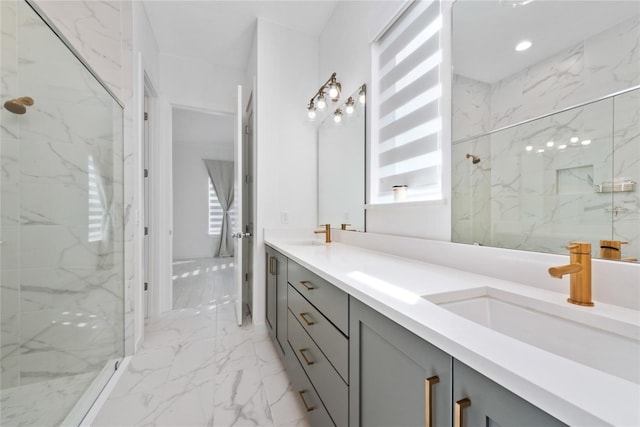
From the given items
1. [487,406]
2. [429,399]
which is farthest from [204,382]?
[487,406]

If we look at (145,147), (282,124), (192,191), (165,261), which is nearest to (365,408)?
(282,124)

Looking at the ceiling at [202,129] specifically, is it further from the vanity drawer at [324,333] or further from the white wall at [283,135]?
the vanity drawer at [324,333]

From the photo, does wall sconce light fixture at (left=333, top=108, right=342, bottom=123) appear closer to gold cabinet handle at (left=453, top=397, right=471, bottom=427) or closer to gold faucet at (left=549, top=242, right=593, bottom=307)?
gold faucet at (left=549, top=242, right=593, bottom=307)

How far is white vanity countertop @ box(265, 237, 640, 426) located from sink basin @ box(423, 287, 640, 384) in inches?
0.9

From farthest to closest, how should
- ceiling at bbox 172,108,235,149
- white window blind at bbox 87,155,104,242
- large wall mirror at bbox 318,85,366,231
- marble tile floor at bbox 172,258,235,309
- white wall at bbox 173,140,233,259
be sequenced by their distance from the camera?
white wall at bbox 173,140,233,259, ceiling at bbox 172,108,235,149, marble tile floor at bbox 172,258,235,309, large wall mirror at bbox 318,85,366,231, white window blind at bbox 87,155,104,242

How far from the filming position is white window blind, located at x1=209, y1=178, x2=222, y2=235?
20.4ft

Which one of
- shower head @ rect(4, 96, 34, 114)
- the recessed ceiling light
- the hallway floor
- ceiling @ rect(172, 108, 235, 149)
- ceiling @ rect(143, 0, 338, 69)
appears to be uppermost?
ceiling @ rect(143, 0, 338, 69)

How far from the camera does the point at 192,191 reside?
604 cm

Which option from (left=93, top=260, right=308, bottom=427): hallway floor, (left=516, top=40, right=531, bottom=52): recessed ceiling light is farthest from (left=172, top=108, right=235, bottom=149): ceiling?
(left=516, top=40, right=531, bottom=52): recessed ceiling light

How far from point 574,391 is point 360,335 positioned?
1.72ft

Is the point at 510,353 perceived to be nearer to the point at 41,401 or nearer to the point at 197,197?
the point at 41,401

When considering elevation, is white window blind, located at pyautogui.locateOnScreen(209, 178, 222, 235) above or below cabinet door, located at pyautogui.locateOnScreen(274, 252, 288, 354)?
above

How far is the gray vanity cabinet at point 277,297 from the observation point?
166 centimetres

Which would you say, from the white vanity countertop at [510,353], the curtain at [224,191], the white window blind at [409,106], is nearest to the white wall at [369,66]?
the white window blind at [409,106]
